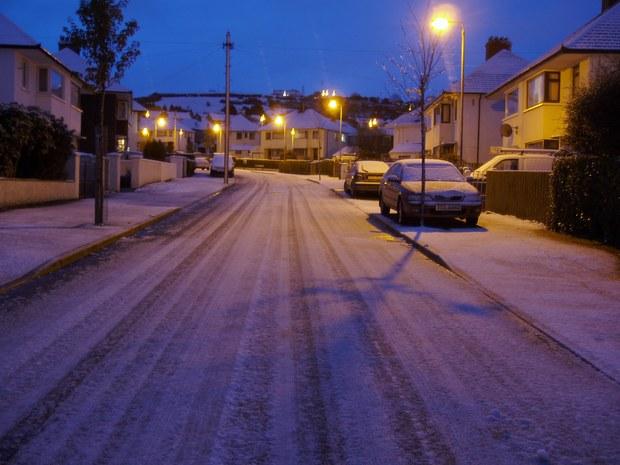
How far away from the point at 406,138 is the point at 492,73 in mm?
22801

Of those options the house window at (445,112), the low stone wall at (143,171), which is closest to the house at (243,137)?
the house window at (445,112)

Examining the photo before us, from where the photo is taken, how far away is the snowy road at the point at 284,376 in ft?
15.1

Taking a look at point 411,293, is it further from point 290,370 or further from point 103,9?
point 103,9

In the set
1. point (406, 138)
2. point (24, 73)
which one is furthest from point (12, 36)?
point (406, 138)

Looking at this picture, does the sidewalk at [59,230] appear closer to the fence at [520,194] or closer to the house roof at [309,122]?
the fence at [520,194]

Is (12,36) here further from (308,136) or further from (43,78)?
(308,136)

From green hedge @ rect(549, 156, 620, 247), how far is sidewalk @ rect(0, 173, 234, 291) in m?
9.16

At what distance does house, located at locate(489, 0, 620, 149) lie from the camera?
26656mm

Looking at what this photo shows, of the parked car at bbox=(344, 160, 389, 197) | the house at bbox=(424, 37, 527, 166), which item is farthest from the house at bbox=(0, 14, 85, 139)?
the house at bbox=(424, 37, 527, 166)

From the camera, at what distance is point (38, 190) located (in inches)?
856

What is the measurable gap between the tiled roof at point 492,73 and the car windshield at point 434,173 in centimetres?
2542

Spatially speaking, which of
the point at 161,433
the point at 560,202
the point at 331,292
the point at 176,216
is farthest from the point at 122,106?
the point at 161,433

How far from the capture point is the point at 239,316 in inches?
322

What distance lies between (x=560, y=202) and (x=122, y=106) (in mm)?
45932
